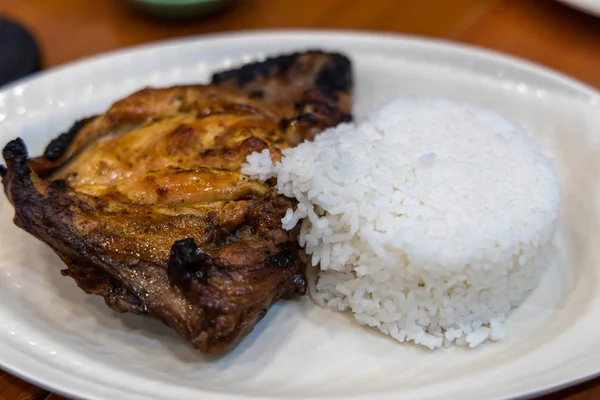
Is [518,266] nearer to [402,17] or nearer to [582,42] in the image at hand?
[582,42]

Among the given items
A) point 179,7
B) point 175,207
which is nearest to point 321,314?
point 175,207

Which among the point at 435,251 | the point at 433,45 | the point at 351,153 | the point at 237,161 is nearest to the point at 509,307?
the point at 435,251

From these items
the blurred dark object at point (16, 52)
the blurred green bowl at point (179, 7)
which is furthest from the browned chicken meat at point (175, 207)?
the blurred green bowl at point (179, 7)

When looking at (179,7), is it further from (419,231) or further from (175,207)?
(419,231)

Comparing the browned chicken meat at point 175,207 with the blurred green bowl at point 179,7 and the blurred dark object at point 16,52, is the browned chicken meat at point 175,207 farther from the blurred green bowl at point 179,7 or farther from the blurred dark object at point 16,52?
the blurred green bowl at point 179,7

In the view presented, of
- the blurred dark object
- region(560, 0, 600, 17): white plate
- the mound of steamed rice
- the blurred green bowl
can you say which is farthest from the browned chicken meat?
region(560, 0, 600, 17): white plate

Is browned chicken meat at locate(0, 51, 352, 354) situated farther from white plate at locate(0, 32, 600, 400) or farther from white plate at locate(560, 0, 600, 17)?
white plate at locate(560, 0, 600, 17)
